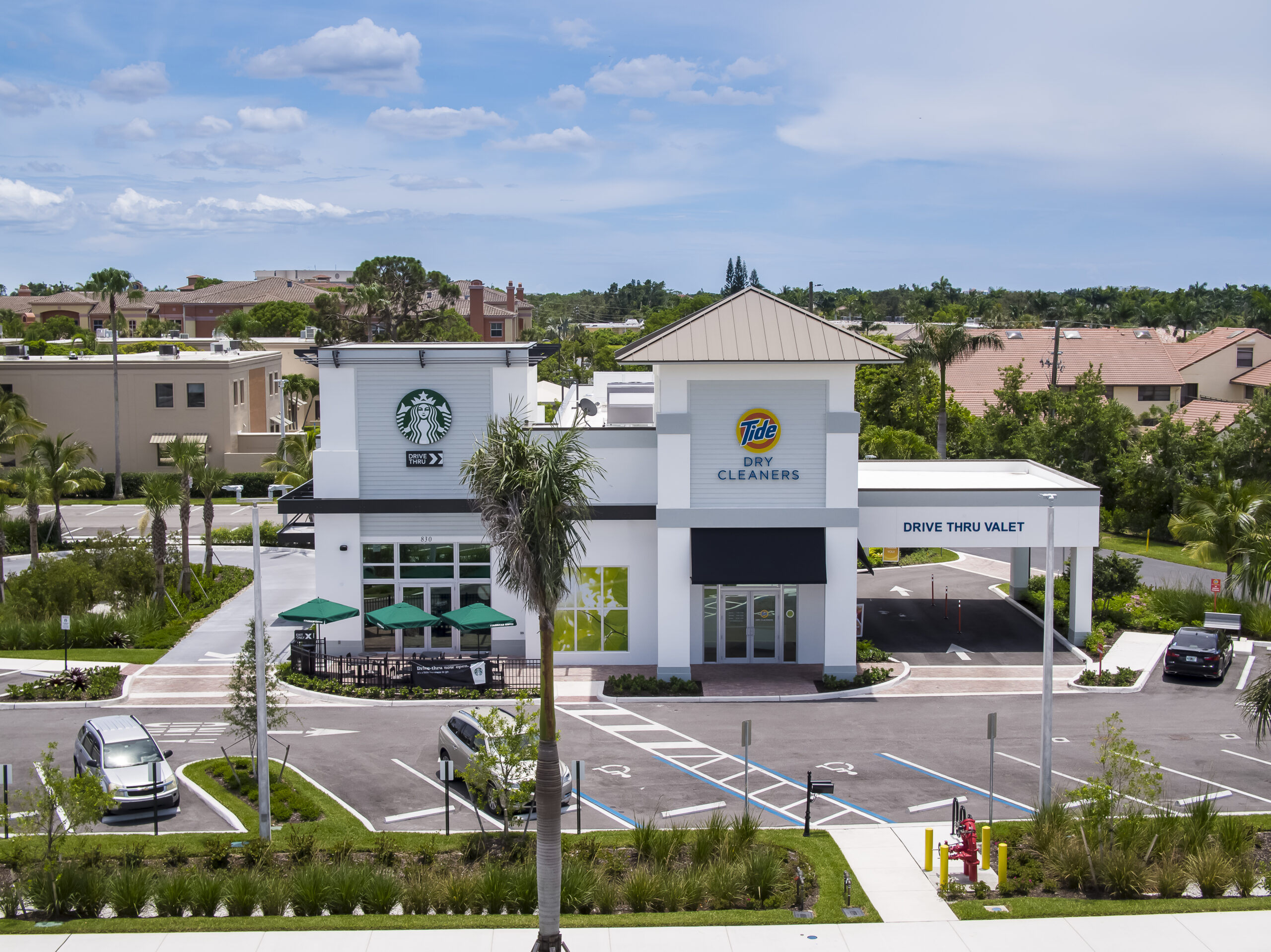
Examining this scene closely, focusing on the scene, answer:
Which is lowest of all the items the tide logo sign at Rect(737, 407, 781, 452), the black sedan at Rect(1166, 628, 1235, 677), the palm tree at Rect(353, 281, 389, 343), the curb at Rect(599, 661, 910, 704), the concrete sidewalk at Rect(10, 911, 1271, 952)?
the concrete sidewalk at Rect(10, 911, 1271, 952)

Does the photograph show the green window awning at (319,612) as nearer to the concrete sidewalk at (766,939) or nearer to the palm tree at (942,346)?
the concrete sidewalk at (766,939)

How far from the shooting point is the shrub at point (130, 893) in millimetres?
18250

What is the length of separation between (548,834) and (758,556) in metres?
16.5

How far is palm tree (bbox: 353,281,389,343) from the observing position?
83.1m

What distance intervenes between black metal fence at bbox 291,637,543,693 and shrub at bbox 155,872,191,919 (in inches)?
493

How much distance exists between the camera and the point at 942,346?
56.2m

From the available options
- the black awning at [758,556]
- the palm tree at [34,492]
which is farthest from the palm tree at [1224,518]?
the palm tree at [34,492]

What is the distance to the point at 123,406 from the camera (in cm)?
7075

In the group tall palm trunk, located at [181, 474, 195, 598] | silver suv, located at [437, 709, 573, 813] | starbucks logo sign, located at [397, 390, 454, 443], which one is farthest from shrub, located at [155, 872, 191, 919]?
tall palm trunk, located at [181, 474, 195, 598]

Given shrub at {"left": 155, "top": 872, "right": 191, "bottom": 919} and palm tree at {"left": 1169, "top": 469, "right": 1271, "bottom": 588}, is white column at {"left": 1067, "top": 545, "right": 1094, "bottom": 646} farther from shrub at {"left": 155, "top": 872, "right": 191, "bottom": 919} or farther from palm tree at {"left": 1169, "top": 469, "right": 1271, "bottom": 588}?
shrub at {"left": 155, "top": 872, "right": 191, "bottom": 919}

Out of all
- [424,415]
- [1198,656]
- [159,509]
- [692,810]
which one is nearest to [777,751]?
[692,810]

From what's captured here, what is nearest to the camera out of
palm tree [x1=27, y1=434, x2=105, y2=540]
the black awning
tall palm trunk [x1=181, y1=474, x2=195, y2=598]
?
the black awning

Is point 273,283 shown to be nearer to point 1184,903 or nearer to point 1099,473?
point 1099,473

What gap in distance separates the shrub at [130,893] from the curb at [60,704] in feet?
41.8
